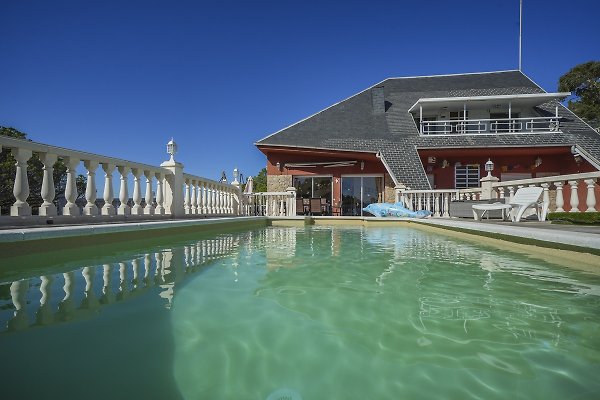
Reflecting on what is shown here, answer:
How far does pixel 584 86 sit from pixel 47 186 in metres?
44.2

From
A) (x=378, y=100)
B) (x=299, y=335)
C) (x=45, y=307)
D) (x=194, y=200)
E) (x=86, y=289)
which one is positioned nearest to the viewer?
(x=299, y=335)

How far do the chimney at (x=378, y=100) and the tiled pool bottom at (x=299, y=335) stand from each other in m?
19.0

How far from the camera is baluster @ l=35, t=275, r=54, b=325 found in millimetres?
1762

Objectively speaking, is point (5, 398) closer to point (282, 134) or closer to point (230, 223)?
point (230, 223)

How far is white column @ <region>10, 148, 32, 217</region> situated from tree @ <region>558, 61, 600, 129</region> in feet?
133

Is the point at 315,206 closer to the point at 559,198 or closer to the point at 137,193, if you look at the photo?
the point at 137,193

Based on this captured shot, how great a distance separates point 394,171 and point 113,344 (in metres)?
15.8

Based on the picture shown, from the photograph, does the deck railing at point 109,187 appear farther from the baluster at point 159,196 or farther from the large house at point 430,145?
the large house at point 430,145

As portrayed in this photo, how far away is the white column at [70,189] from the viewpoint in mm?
5156

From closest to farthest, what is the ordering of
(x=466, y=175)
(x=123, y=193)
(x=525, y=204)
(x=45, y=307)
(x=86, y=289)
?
1. (x=45, y=307)
2. (x=86, y=289)
3. (x=123, y=193)
4. (x=525, y=204)
5. (x=466, y=175)

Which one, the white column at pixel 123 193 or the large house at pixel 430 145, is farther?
the large house at pixel 430 145

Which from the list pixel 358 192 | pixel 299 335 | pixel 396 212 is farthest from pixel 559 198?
pixel 358 192

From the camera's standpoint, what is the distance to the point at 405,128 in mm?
19156

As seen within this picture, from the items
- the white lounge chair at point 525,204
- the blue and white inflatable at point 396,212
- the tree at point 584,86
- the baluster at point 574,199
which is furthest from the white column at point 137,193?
the tree at point 584,86
